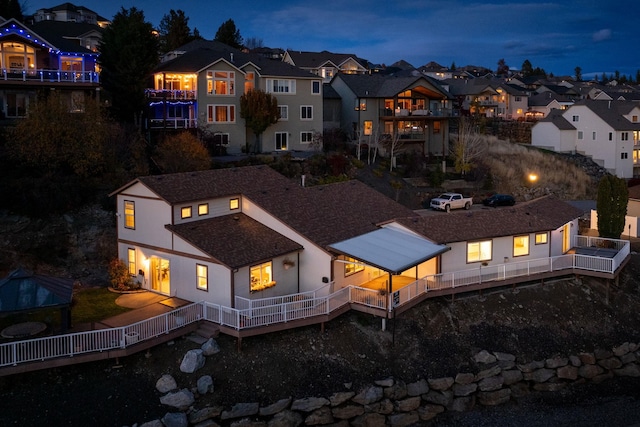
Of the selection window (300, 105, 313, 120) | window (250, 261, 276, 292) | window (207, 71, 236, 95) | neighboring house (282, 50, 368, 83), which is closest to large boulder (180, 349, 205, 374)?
window (250, 261, 276, 292)

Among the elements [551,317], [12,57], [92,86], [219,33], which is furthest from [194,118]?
[219,33]

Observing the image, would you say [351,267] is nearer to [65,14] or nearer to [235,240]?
[235,240]

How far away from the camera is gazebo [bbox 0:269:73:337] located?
20594 millimetres

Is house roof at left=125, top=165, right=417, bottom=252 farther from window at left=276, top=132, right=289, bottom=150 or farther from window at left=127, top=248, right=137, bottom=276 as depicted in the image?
window at left=276, top=132, right=289, bottom=150

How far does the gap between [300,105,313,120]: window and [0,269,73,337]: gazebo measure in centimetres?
3393

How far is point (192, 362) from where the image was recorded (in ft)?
71.7

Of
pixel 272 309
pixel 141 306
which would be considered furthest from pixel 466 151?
pixel 141 306

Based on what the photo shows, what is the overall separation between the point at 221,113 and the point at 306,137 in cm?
837

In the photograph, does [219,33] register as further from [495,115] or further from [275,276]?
[275,276]

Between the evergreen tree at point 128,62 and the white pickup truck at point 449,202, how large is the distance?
73.2 ft

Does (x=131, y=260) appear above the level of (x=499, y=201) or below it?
below

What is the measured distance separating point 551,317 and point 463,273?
14.7 feet

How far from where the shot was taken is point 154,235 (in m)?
27.5

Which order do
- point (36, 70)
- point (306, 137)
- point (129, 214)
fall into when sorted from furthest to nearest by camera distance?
1. point (306, 137)
2. point (36, 70)
3. point (129, 214)
